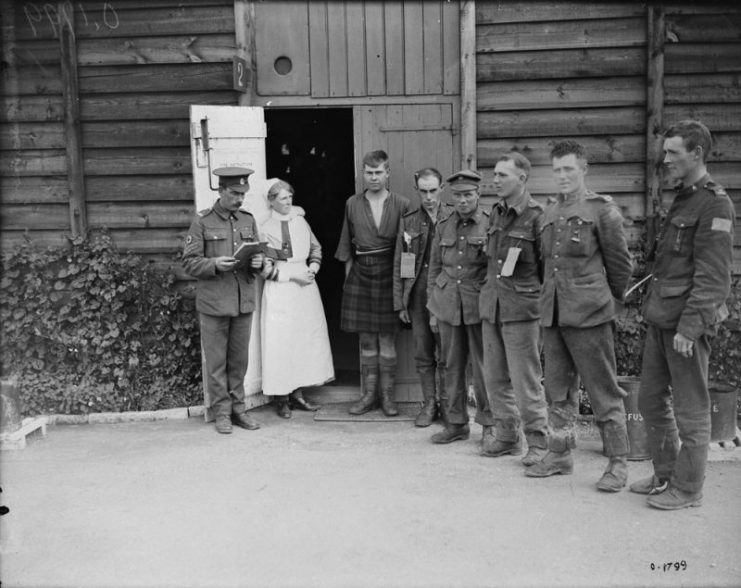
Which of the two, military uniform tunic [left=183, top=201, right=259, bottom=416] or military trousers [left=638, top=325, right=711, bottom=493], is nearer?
military trousers [left=638, top=325, right=711, bottom=493]

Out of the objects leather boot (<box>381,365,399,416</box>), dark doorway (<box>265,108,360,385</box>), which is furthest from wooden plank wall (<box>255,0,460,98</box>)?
dark doorway (<box>265,108,360,385</box>)

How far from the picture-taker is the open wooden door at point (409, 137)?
6.88 metres

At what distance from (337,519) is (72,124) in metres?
4.47

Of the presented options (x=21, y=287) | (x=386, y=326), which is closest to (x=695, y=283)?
(x=386, y=326)

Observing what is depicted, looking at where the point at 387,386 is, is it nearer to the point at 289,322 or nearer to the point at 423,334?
the point at 423,334

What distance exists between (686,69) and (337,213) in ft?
19.3

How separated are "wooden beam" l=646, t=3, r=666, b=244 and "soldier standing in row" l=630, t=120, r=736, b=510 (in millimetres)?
2264

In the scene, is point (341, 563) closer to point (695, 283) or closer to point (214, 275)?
point (695, 283)

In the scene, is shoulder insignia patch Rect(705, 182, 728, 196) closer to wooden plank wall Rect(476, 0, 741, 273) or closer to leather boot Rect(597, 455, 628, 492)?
leather boot Rect(597, 455, 628, 492)

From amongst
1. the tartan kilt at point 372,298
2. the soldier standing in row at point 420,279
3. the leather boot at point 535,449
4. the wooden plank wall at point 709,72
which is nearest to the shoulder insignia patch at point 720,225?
the leather boot at point 535,449

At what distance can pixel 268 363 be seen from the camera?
6734mm

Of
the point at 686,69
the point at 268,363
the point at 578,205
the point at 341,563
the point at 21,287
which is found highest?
the point at 686,69

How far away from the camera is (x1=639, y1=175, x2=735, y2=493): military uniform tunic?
14.2ft

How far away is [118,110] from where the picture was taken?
726 centimetres
